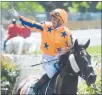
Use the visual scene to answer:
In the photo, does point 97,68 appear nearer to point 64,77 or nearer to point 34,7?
point 64,77

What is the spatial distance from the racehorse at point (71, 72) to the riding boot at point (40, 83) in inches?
3.0

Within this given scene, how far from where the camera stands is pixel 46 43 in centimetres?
783

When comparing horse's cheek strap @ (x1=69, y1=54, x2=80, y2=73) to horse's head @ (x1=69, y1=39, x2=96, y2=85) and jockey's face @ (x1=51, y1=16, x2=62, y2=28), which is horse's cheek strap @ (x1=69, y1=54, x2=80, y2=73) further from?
jockey's face @ (x1=51, y1=16, x2=62, y2=28)

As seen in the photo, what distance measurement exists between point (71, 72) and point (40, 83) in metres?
0.86

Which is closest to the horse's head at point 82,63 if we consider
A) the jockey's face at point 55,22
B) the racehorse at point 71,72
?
the racehorse at point 71,72

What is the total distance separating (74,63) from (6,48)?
9.28 metres

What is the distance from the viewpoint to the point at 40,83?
26.8 feet

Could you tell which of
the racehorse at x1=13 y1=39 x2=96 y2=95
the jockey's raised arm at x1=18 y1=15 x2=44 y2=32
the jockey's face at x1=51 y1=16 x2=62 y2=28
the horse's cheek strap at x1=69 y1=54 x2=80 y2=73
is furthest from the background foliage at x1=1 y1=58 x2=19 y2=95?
the horse's cheek strap at x1=69 y1=54 x2=80 y2=73

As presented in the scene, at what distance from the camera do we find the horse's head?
709 cm

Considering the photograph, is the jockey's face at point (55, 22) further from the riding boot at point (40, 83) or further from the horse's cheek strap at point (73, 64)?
the riding boot at point (40, 83)

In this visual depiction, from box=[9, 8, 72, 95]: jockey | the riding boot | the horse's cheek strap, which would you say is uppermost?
box=[9, 8, 72, 95]: jockey

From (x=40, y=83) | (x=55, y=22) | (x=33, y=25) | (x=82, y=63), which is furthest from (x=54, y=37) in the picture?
(x=40, y=83)

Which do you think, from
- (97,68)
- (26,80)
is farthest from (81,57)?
(97,68)

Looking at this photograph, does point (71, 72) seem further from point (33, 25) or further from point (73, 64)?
point (33, 25)
